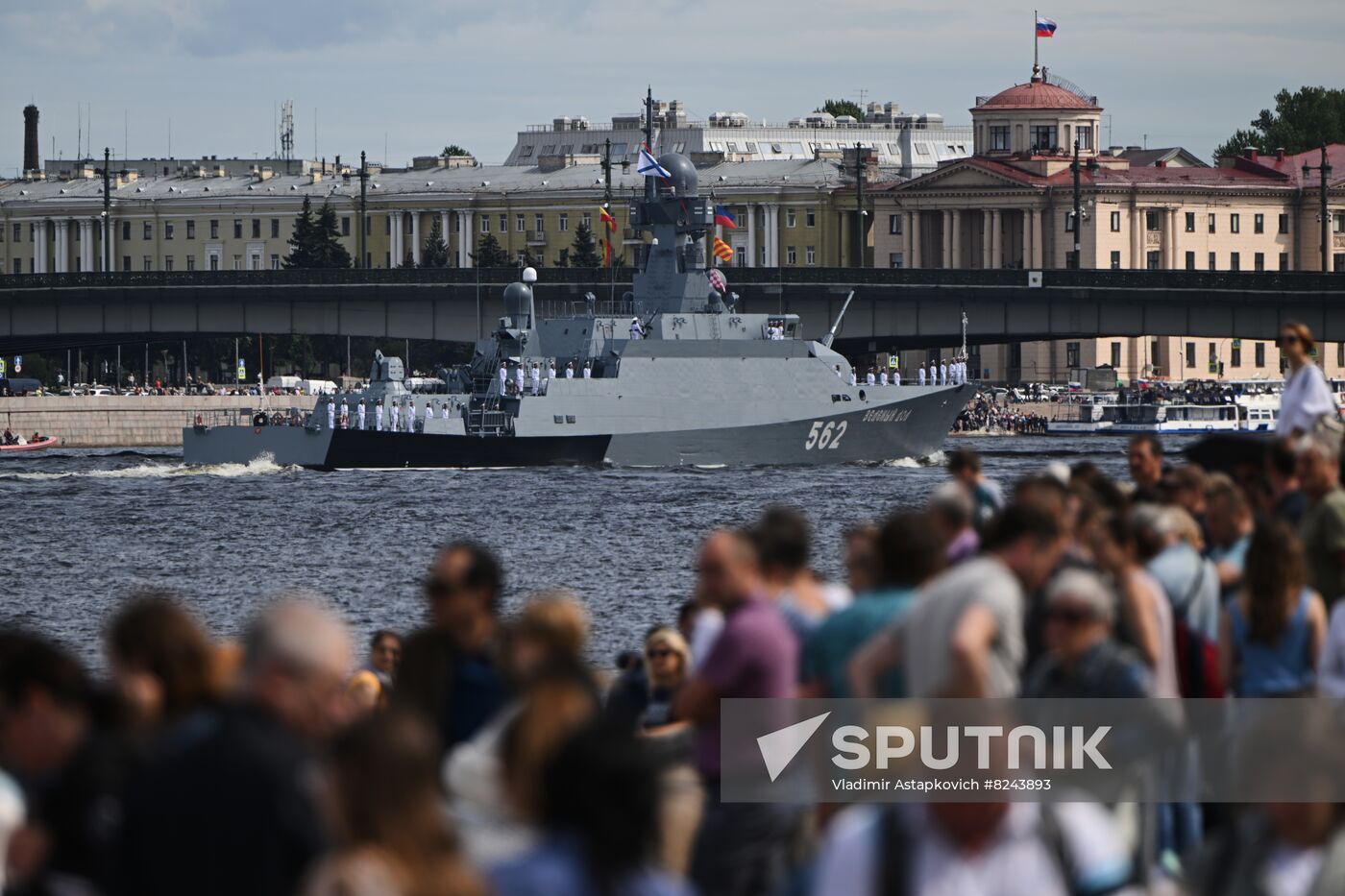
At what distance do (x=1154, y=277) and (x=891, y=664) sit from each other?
73.3m

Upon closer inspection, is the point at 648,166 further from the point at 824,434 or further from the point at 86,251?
the point at 86,251

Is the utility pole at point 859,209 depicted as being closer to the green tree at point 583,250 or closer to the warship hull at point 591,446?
the green tree at point 583,250

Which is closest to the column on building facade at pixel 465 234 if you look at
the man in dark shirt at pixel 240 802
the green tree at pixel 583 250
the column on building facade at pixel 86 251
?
the green tree at pixel 583 250

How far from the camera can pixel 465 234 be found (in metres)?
146

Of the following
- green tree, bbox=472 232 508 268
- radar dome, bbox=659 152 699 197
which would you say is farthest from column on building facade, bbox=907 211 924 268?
radar dome, bbox=659 152 699 197

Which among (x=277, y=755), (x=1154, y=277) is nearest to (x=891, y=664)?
(x=277, y=755)

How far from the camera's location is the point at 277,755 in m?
6.57

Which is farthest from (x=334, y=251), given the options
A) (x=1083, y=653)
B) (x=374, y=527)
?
(x=1083, y=653)

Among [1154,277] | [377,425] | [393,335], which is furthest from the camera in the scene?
[393,335]

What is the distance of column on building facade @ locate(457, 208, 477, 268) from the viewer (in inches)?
5728

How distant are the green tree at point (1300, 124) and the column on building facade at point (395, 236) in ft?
152

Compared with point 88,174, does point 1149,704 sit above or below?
below

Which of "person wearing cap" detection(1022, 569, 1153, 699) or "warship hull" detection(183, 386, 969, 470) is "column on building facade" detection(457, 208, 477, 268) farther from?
"person wearing cap" detection(1022, 569, 1153, 699)

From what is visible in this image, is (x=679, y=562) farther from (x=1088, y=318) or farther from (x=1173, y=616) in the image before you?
(x=1088, y=318)
